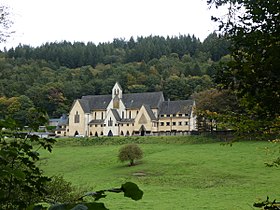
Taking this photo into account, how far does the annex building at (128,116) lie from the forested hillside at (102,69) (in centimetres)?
507

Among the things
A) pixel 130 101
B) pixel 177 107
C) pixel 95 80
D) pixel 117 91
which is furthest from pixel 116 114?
pixel 95 80

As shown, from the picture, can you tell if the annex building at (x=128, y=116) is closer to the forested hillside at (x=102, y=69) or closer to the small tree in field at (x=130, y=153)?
the forested hillside at (x=102, y=69)

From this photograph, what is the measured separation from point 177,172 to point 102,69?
312ft

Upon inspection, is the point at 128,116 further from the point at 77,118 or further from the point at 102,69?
the point at 102,69

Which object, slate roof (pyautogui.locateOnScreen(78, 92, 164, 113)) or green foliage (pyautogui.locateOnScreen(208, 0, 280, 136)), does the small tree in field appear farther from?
green foliage (pyautogui.locateOnScreen(208, 0, 280, 136))

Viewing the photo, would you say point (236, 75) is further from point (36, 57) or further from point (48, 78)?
point (36, 57)

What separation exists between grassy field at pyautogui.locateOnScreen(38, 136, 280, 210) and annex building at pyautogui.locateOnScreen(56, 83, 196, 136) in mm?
14557

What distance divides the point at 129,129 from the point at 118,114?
424 centimetres

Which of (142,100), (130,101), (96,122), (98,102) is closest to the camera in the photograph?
(142,100)

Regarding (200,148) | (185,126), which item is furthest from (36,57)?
(200,148)

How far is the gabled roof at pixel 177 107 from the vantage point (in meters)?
73.9

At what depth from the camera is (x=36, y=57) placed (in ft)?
472

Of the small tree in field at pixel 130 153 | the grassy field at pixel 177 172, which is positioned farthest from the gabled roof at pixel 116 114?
the small tree in field at pixel 130 153

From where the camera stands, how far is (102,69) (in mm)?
131000
